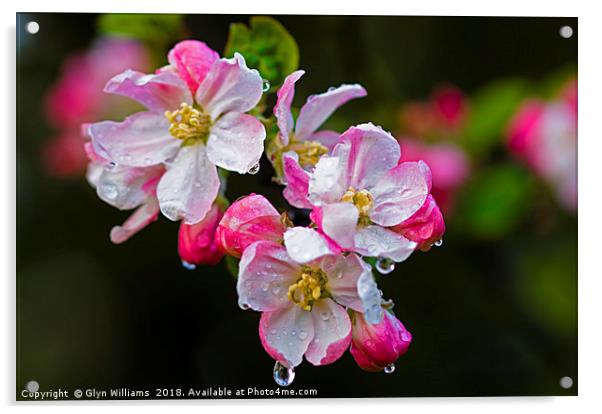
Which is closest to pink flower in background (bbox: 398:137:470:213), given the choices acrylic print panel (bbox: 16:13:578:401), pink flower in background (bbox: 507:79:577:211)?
acrylic print panel (bbox: 16:13:578:401)

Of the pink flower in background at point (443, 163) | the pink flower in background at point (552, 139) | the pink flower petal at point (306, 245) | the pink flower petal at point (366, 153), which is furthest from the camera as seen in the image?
the pink flower in background at point (443, 163)

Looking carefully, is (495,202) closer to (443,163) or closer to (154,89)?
(443,163)

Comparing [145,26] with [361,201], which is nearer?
[361,201]

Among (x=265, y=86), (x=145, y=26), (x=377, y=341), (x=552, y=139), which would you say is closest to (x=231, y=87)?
(x=265, y=86)

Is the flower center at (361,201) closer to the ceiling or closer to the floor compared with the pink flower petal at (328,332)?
closer to the ceiling

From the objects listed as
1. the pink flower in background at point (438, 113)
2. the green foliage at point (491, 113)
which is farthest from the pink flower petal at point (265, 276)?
the green foliage at point (491, 113)

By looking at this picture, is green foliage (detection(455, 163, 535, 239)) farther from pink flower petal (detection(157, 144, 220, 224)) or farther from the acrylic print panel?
pink flower petal (detection(157, 144, 220, 224))

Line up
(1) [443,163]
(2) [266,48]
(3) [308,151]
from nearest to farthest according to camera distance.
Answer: (3) [308,151] → (2) [266,48] → (1) [443,163]
